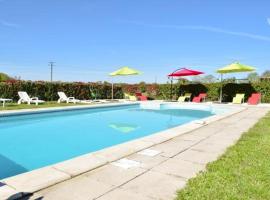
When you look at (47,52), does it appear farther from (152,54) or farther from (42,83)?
(42,83)

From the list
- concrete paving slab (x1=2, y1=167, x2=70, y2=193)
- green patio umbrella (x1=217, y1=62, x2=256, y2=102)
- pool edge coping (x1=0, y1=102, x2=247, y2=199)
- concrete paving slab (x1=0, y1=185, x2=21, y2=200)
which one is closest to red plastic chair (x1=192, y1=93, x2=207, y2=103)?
green patio umbrella (x1=217, y1=62, x2=256, y2=102)

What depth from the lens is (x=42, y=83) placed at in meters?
18.4

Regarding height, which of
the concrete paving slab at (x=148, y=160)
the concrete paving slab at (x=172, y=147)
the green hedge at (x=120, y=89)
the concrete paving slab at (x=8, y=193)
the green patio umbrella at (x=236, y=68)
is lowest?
the concrete paving slab at (x=8, y=193)

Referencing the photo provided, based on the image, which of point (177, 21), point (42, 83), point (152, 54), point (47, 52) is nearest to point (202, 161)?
point (42, 83)

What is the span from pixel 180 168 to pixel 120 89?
2130 cm

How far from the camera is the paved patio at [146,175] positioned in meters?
3.26

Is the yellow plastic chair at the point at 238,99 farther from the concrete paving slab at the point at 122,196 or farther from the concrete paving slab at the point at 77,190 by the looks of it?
the concrete paving slab at the point at 122,196

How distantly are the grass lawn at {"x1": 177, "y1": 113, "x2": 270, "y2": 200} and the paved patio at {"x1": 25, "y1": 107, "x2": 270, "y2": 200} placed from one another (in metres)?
0.18

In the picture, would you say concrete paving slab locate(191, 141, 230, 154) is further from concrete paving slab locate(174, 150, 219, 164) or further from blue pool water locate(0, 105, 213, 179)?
blue pool water locate(0, 105, 213, 179)

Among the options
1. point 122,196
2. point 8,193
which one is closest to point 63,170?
point 8,193

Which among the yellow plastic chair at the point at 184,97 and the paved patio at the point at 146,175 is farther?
the yellow plastic chair at the point at 184,97

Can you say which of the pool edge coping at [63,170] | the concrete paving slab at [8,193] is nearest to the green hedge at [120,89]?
the pool edge coping at [63,170]

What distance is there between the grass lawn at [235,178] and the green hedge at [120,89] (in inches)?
589

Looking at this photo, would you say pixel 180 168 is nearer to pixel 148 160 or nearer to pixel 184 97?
pixel 148 160
